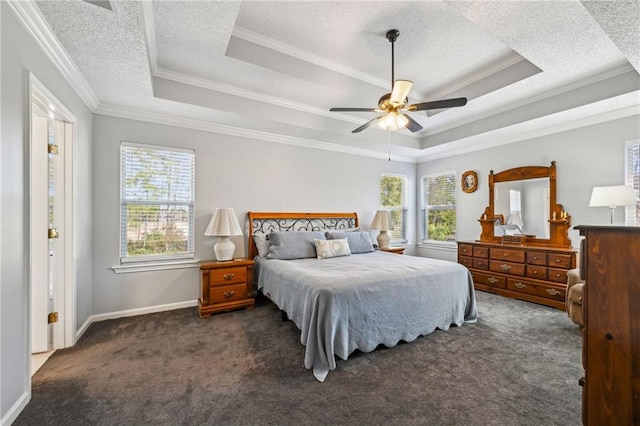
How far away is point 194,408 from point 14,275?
1406 mm

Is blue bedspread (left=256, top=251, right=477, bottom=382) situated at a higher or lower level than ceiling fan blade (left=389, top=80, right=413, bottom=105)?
lower

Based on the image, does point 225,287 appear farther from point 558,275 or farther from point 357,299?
point 558,275

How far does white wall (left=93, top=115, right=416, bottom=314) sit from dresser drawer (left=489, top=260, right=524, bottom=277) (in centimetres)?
220

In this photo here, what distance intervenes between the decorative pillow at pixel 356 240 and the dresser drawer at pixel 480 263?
69.3 inches

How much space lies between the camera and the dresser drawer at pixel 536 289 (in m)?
3.54

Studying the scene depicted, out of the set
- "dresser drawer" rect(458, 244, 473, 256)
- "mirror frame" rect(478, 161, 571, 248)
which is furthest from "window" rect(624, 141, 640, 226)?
"dresser drawer" rect(458, 244, 473, 256)

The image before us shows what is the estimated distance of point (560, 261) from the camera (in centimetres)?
355

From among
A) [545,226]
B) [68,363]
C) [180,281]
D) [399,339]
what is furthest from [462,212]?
[68,363]

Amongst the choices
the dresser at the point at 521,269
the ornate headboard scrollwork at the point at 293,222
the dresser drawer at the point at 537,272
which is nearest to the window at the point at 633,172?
the dresser at the point at 521,269

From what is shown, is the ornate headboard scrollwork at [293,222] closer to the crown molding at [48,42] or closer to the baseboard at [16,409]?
the crown molding at [48,42]

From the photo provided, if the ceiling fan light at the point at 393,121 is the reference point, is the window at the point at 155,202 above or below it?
below

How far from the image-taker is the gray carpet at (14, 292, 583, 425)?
5.51 feet

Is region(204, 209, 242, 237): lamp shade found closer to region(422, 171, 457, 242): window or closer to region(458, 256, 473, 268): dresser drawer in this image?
region(458, 256, 473, 268): dresser drawer

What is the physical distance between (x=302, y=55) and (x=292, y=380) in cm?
320
